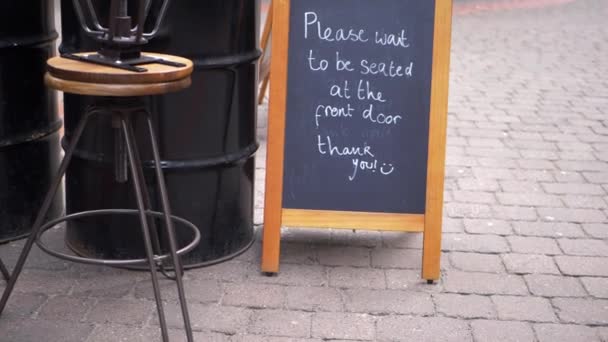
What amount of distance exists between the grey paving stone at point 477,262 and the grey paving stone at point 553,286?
0.54 feet

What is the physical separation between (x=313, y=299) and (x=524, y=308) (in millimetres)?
874

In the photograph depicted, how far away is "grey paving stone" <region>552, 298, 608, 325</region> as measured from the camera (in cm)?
393

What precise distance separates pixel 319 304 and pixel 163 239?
75 cm

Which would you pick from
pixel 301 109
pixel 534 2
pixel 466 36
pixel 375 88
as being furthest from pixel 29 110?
pixel 534 2

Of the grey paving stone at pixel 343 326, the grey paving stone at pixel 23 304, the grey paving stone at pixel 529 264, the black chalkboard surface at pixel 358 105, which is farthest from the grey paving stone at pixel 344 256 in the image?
the grey paving stone at pixel 23 304

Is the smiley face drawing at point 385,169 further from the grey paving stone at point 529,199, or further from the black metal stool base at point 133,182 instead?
the grey paving stone at point 529,199

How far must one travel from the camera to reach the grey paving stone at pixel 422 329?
374 cm

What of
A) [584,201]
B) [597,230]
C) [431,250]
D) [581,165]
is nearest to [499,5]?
[581,165]

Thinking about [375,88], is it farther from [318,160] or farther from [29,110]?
[29,110]

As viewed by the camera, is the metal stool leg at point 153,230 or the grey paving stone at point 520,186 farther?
the grey paving stone at point 520,186

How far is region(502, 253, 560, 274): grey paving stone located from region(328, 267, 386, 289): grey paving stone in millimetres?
619

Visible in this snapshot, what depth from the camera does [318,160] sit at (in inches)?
170

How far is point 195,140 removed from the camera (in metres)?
4.16

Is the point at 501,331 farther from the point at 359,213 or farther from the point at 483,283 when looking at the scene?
the point at 359,213
